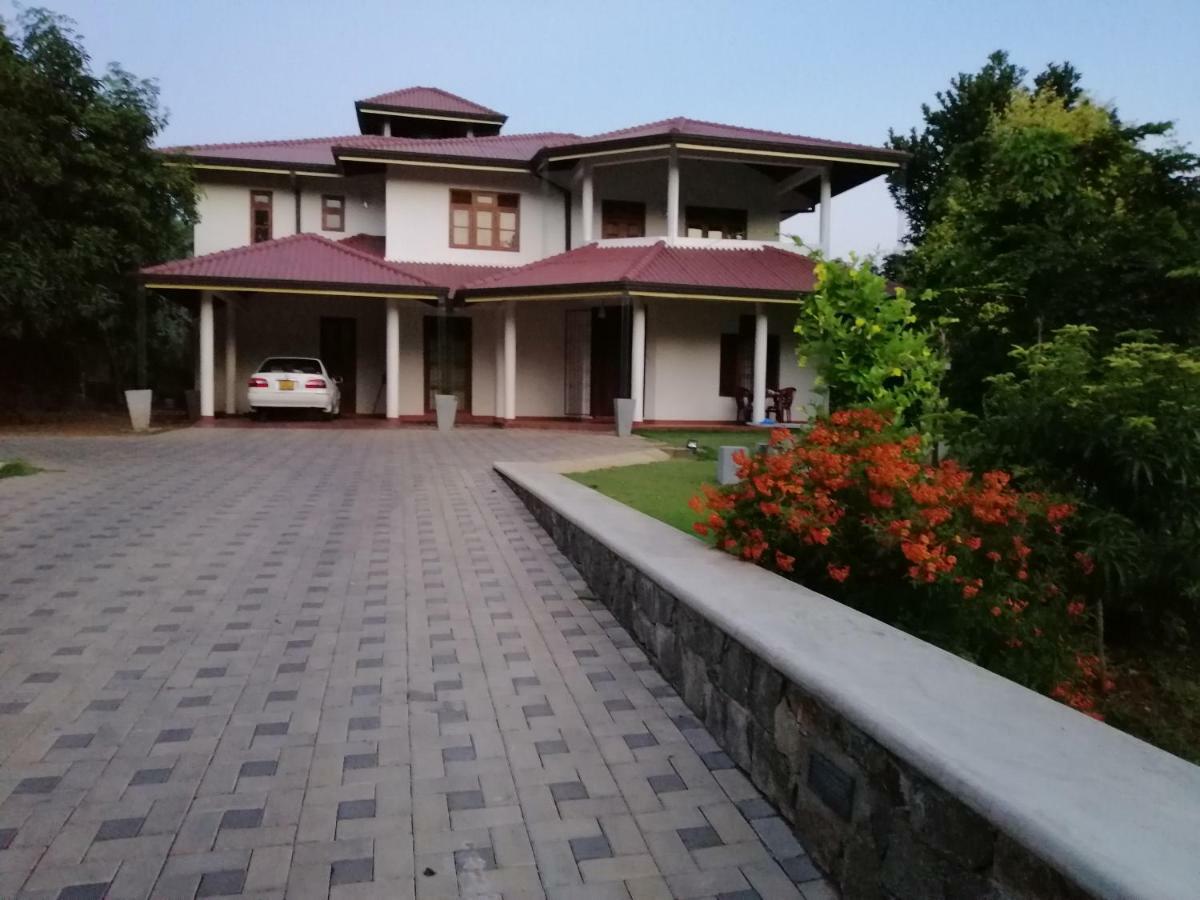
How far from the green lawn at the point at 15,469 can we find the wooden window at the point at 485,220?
1216 centimetres

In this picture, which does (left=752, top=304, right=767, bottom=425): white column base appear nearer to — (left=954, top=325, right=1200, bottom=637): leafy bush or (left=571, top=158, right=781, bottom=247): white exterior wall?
(left=571, top=158, right=781, bottom=247): white exterior wall

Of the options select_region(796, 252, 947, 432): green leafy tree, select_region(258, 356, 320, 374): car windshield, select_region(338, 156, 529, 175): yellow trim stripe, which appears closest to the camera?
select_region(796, 252, 947, 432): green leafy tree

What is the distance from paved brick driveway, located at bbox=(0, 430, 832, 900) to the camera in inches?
110

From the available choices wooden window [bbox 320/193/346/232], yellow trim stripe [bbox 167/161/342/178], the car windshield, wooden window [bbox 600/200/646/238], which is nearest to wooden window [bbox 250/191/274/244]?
yellow trim stripe [bbox 167/161/342/178]

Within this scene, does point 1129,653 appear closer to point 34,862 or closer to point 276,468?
point 34,862

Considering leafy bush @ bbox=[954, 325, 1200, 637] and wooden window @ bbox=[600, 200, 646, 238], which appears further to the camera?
wooden window @ bbox=[600, 200, 646, 238]

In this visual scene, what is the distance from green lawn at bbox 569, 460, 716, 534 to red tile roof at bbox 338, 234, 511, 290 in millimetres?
9248

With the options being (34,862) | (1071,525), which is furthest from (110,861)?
(1071,525)

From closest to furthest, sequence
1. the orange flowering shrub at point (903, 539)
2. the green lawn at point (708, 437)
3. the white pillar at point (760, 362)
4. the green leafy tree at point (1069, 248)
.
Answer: the orange flowering shrub at point (903, 539), the green leafy tree at point (1069, 248), the green lawn at point (708, 437), the white pillar at point (760, 362)

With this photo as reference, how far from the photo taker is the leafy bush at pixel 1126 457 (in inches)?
202

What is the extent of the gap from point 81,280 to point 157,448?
6.21 meters

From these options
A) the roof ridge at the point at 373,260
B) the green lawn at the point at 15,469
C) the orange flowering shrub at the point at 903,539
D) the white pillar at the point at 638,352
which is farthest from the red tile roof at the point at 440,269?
the orange flowering shrub at the point at 903,539

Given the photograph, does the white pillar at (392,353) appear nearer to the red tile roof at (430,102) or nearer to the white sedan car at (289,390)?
the white sedan car at (289,390)

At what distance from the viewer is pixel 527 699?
167 inches
